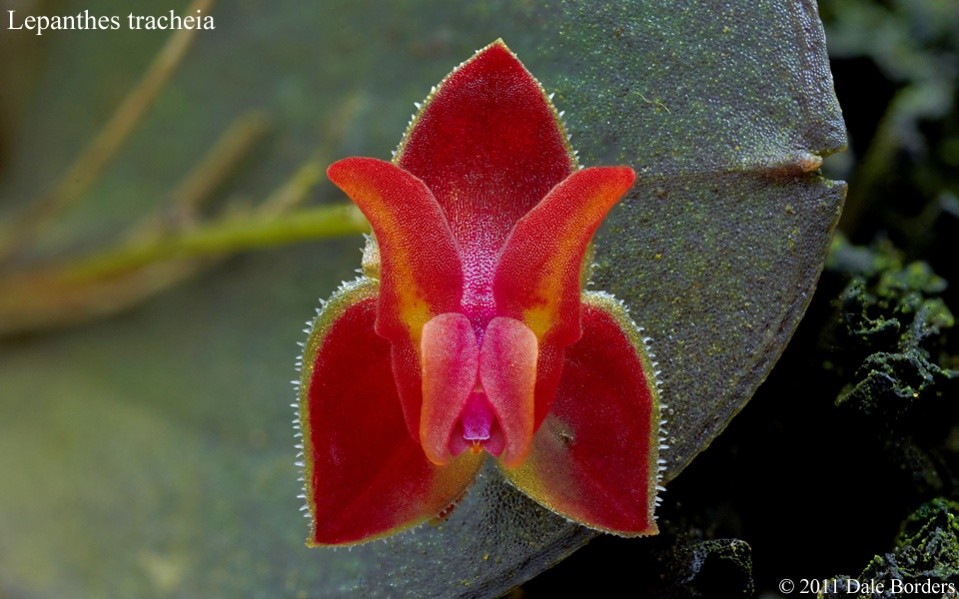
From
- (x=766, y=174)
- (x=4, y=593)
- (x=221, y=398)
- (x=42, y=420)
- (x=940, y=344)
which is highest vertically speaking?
(x=766, y=174)

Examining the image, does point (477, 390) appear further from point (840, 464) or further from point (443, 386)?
point (840, 464)

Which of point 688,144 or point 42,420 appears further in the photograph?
point 42,420

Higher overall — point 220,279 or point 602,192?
point 602,192

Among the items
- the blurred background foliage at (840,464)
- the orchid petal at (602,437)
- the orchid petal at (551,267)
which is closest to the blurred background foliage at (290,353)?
the blurred background foliage at (840,464)

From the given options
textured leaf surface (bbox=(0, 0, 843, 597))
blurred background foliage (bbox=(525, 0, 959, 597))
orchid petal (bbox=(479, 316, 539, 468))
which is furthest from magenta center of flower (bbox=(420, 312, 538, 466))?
blurred background foliage (bbox=(525, 0, 959, 597))

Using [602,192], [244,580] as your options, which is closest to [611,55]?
[602,192]

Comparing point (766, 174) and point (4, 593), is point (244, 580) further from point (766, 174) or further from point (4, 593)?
point (766, 174)
